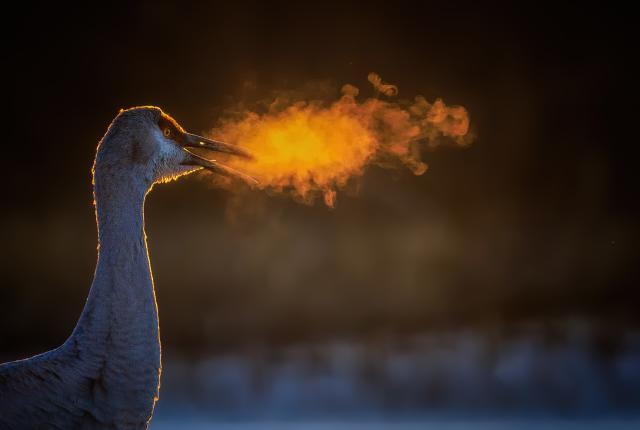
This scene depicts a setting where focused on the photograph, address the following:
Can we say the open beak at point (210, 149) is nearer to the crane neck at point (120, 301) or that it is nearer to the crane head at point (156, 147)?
the crane head at point (156, 147)

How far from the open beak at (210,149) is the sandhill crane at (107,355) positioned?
0.98 metres

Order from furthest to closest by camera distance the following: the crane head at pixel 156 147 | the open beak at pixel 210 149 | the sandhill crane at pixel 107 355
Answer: the open beak at pixel 210 149 < the crane head at pixel 156 147 < the sandhill crane at pixel 107 355

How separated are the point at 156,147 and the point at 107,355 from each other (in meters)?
1.84

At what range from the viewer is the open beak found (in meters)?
6.84

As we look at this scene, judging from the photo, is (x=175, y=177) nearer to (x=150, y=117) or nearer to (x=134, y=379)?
(x=150, y=117)

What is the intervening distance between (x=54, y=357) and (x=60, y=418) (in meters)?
0.44

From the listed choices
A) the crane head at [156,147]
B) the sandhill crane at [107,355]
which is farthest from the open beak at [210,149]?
the sandhill crane at [107,355]

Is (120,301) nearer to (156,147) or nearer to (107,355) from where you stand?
(107,355)

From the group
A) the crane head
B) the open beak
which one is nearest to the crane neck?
the crane head

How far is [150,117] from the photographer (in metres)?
6.59

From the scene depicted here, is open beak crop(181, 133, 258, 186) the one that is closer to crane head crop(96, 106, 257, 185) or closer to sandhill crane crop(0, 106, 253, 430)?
crane head crop(96, 106, 257, 185)

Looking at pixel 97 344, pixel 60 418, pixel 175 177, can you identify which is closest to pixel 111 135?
pixel 175 177

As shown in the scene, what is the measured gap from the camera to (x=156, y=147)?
6504 millimetres

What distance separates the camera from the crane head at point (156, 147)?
6.19 m
